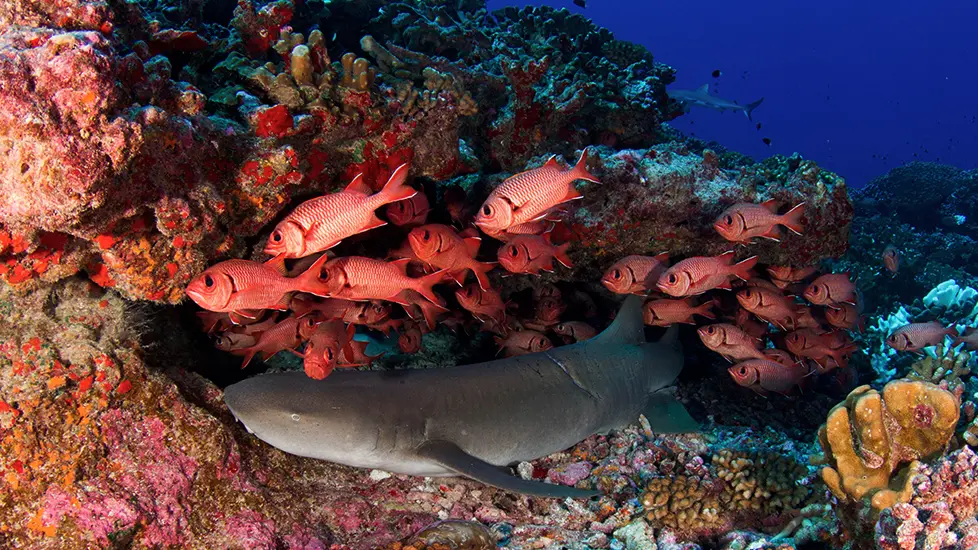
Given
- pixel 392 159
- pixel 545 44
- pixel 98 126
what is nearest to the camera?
pixel 98 126

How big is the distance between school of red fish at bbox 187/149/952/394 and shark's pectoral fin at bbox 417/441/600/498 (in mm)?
1069

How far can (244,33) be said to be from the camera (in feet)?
15.9

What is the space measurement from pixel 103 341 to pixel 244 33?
304cm

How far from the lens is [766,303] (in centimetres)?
582

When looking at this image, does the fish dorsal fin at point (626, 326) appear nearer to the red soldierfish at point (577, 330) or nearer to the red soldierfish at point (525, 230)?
the red soldierfish at point (577, 330)

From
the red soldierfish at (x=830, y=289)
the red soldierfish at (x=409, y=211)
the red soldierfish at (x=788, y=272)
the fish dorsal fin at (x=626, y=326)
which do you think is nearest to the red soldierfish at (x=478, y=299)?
the red soldierfish at (x=409, y=211)

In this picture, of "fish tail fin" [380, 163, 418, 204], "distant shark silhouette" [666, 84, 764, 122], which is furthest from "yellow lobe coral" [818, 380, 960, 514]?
"distant shark silhouette" [666, 84, 764, 122]

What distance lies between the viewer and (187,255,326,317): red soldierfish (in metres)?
2.84

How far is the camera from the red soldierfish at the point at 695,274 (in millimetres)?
4672

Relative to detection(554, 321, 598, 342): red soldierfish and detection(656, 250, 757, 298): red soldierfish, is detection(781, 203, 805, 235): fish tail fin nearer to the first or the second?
detection(656, 250, 757, 298): red soldierfish

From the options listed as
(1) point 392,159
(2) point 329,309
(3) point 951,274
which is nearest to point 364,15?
(1) point 392,159

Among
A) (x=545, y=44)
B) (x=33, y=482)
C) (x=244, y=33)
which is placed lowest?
(x=33, y=482)

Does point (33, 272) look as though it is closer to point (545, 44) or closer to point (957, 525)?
point (957, 525)

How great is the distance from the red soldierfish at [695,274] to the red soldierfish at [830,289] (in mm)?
A: 1835
